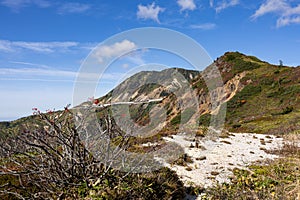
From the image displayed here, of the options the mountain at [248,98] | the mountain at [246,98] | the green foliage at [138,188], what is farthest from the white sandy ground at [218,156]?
the mountain at [248,98]

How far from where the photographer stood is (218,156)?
13.3 meters

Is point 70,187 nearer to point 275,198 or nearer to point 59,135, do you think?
point 59,135

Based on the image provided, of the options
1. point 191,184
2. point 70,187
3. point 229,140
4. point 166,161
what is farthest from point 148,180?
point 229,140

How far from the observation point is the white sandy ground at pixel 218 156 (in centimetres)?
997

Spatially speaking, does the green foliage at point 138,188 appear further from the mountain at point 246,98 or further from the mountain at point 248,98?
the mountain at point 248,98

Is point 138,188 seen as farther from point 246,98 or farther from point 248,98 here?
point 246,98

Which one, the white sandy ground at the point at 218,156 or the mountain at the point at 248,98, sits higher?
the mountain at the point at 248,98

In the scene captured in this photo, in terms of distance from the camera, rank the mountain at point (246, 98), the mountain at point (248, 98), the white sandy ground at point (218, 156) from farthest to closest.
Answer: the mountain at point (248, 98) → the mountain at point (246, 98) → the white sandy ground at point (218, 156)

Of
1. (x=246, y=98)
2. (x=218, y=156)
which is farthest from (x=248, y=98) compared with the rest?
(x=218, y=156)

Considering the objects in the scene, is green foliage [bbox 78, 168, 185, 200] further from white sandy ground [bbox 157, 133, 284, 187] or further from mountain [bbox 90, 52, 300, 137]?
mountain [bbox 90, 52, 300, 137]

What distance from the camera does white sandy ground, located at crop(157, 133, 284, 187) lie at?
32.7 feet

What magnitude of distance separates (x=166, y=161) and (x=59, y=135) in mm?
7394

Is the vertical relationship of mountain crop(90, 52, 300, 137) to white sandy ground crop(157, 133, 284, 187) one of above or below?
above

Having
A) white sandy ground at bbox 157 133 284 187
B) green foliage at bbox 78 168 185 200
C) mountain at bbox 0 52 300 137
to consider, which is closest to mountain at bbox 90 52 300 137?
mountain at bbox 0 52 300 137
